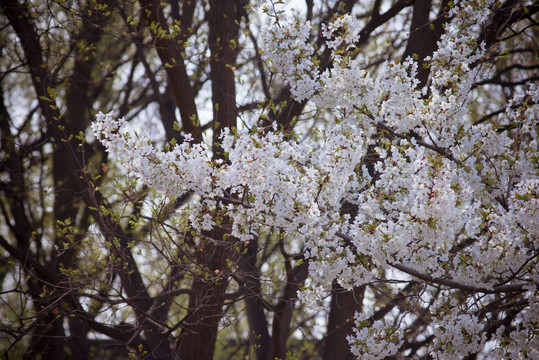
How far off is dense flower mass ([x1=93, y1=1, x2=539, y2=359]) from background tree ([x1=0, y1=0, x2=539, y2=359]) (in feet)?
0.15

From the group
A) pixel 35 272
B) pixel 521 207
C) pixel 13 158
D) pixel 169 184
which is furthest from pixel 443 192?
pixel 13 158

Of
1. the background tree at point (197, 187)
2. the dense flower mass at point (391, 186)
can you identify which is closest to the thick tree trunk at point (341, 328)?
the background tree at point (197, 187)

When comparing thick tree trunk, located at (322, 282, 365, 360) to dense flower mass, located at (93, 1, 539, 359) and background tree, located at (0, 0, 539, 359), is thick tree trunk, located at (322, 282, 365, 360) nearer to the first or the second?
background tree, located at (0, 0, 539, 359)

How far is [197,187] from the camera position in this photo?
3646 mm

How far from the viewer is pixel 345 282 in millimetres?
3701

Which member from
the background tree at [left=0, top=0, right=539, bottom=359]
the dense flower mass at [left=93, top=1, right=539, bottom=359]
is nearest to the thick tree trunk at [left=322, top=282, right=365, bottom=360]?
the background tree at [left=0, top=0, right=539, bottom=359]

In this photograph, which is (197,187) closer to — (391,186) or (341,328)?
(391,186)

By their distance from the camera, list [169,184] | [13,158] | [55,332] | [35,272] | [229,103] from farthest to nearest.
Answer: [13,158] → [55,332] → [229,103] → [35,272] → [169,184]

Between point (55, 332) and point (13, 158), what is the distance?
8.05 ft

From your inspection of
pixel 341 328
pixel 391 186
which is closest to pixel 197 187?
pixel 391 186

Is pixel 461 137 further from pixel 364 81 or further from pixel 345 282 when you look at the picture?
pixel 345 282

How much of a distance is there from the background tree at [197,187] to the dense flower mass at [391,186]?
0.04 metres

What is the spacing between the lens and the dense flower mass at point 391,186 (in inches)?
135

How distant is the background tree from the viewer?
13.5 feet
